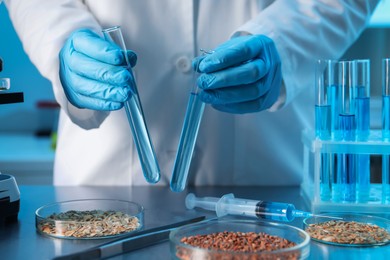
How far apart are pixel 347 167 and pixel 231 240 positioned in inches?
17.7

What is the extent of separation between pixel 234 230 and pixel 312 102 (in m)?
0.80

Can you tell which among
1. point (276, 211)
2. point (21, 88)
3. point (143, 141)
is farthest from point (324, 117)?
point (21, 88)

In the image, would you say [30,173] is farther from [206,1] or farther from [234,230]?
[234,230]

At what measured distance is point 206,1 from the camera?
5.88 feet

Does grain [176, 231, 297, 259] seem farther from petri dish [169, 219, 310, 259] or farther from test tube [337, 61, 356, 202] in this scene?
test tube [337, 61, 356, 202]

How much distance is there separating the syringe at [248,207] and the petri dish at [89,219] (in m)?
0.19

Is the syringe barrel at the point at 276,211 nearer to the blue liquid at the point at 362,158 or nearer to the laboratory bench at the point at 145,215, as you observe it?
the laboratory bench at the point at 145,215

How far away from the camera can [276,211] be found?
1356 millimetres

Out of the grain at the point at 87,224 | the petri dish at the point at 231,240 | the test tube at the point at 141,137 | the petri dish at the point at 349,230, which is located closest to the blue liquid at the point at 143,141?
the test tube at the point at 141,137

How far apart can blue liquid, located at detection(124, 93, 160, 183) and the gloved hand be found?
14cm

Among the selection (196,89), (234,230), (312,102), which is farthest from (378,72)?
(234,230)

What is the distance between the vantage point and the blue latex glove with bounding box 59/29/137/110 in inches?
55.4

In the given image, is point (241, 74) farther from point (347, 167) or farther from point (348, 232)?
point (348, 232)

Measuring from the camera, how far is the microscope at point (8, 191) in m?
1.34
